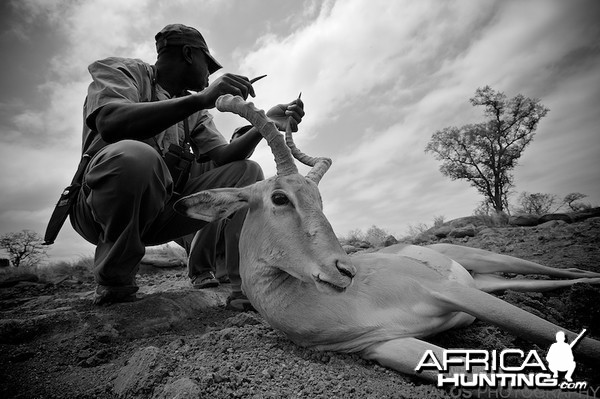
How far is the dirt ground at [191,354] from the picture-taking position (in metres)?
1.82

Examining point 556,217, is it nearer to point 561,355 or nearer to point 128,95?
point 561,355

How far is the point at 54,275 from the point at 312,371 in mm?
8896

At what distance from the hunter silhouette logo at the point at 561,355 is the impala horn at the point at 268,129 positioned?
2.35 m

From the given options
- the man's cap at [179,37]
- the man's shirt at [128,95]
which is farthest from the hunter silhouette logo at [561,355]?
the man's cap at [179,37]

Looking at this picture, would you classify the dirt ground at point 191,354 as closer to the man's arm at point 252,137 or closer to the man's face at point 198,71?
the man's arm at point 252,137

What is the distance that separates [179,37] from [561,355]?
5356mm

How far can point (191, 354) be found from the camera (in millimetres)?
2340

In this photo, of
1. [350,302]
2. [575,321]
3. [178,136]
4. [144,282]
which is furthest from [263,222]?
[144,282]

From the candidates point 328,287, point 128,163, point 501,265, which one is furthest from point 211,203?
point 501,265

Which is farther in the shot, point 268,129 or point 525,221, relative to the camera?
point 525,221

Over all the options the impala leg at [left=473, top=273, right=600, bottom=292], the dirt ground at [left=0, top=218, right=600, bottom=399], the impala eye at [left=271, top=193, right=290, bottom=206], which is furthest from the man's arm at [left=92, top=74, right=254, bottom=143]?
the impala leg at [left=473, top=273, right=600, bottom=292]

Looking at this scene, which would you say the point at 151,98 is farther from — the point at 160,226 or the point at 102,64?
the point at 160,226

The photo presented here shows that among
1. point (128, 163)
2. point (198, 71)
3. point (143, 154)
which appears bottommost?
point (128, 163)

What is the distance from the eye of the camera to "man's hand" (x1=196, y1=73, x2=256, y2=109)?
11.1 ft
